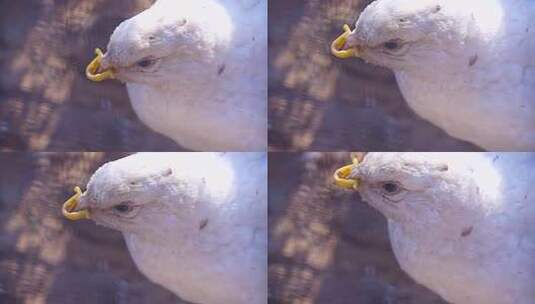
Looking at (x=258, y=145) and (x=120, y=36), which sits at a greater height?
(x=120, y=36)

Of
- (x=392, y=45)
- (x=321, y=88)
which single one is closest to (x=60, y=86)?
(x=321, y=88)

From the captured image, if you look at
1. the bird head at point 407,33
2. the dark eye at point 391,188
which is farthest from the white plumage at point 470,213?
the bird head at point 407,33

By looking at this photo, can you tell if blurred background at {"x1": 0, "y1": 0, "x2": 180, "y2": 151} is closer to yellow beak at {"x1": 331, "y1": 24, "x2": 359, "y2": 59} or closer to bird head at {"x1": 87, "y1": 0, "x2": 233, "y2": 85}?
bird head at {"x1": 87, "y1": 0, "x2": 233, "y2": 85}

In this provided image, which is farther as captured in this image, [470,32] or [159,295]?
[159,295]

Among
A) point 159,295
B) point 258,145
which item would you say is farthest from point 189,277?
point 258,145

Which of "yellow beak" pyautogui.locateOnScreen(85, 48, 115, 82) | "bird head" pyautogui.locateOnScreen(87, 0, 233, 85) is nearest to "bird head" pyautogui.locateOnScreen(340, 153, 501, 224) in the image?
"bird head" pyautogui.locateOnScreen(87, 0, 233, 85)

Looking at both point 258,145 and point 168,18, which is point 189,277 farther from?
point 168,18

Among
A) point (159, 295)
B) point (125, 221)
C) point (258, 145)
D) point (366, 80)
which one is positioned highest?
point (366, 80)
